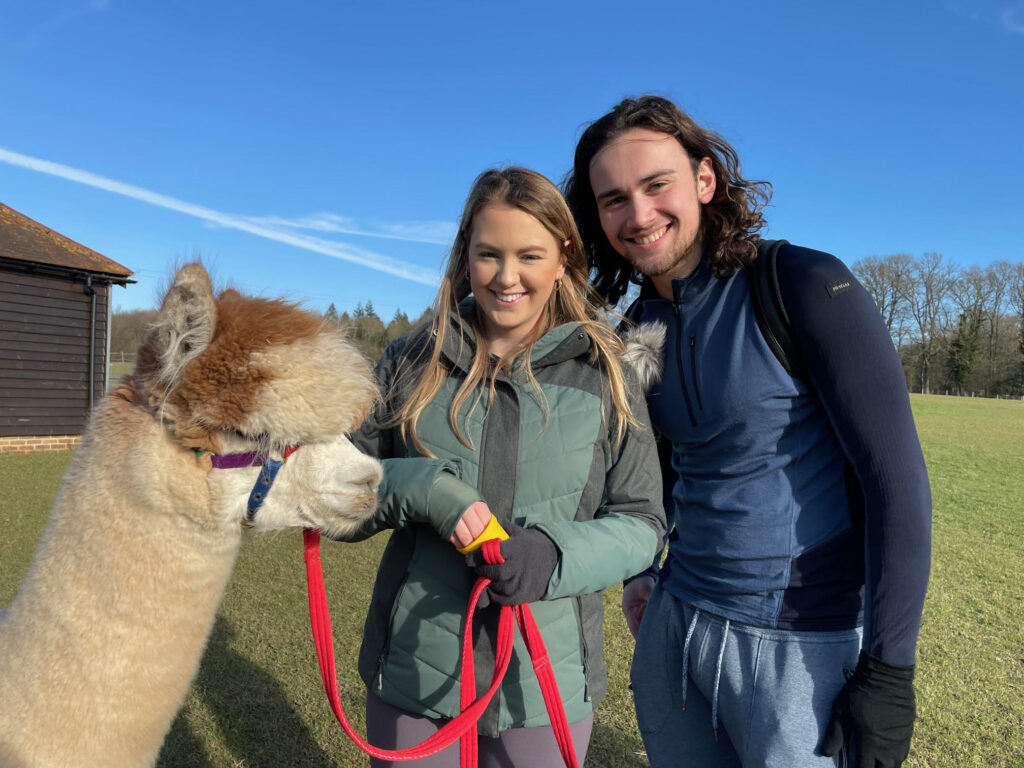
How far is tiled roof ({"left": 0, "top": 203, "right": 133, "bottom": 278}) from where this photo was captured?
10578mm

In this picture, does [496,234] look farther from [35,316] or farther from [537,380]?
[35,316]

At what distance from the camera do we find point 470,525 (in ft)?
4.44

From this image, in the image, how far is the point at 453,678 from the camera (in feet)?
5.00

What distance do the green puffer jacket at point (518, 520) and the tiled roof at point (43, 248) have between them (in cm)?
1180

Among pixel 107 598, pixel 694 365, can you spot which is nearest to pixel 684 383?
pixel 694 365

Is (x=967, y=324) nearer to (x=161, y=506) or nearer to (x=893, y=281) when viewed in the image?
(x=893, y=281)

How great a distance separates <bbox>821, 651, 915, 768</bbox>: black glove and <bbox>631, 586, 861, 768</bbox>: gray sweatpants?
8 cm

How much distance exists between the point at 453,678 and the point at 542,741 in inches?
10.8

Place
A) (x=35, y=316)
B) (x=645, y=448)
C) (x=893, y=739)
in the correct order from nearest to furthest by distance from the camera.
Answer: (x=893, y=739) < (x=645, y=448) < (x=35, y=316)

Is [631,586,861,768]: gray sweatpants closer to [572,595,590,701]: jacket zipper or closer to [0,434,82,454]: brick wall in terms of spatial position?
[572,595,590,701]: jacket zipper

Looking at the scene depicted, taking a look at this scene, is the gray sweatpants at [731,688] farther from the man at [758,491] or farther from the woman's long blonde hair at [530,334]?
the woman's long blonde hair at [530,334]

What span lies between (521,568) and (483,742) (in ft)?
1.85

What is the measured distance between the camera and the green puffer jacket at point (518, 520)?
1.52m

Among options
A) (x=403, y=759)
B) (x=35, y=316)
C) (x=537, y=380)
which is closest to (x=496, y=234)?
(x=537, y=380)
